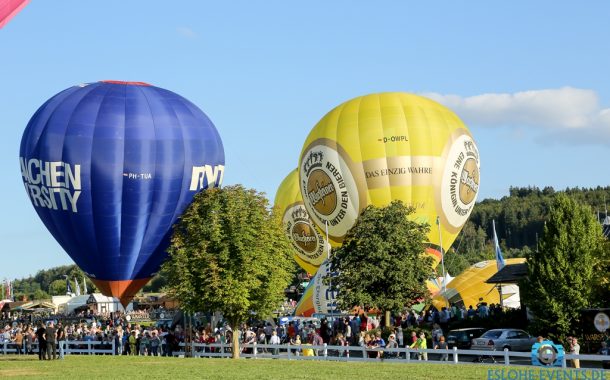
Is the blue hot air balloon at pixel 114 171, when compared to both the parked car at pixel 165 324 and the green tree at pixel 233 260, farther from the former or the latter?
the green tree at pixel 233 260

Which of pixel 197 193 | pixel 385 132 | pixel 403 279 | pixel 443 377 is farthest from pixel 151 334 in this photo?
pixel 443 377

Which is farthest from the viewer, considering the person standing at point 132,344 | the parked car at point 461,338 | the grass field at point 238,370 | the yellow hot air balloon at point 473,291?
the yellow hot air balloon at point 473,291

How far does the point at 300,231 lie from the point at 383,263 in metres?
29.0

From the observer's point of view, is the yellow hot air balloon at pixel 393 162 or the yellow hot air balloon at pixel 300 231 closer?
the yellow hot air balloon at pixel 393 162

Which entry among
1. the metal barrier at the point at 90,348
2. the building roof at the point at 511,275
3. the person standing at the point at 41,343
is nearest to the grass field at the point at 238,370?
the person standing at the point at 41,343

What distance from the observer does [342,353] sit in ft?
143

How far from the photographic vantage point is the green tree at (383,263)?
172 feet

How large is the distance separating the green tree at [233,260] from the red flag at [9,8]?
2940cm

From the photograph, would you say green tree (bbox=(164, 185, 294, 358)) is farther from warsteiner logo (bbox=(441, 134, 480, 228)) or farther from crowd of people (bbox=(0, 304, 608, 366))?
warsteiner logo (bbox=(441, 134, 480, 228))

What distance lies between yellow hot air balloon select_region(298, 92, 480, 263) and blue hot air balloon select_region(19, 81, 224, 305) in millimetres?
7469

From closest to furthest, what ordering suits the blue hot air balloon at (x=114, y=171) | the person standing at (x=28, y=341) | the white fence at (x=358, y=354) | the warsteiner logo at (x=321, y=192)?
1. the white fence at (x=358, y=354)
2. the blue hot air balloon at (x=114, y=171)
3. the person standing at (x=28, y=341)
4. the warsteiner logo at (x=321, y=192)

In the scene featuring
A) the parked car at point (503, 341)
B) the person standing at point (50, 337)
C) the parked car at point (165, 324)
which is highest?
the parked car at point (165, 324)

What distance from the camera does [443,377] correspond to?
97.6 feet

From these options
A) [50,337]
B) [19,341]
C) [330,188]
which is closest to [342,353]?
[50,337]
